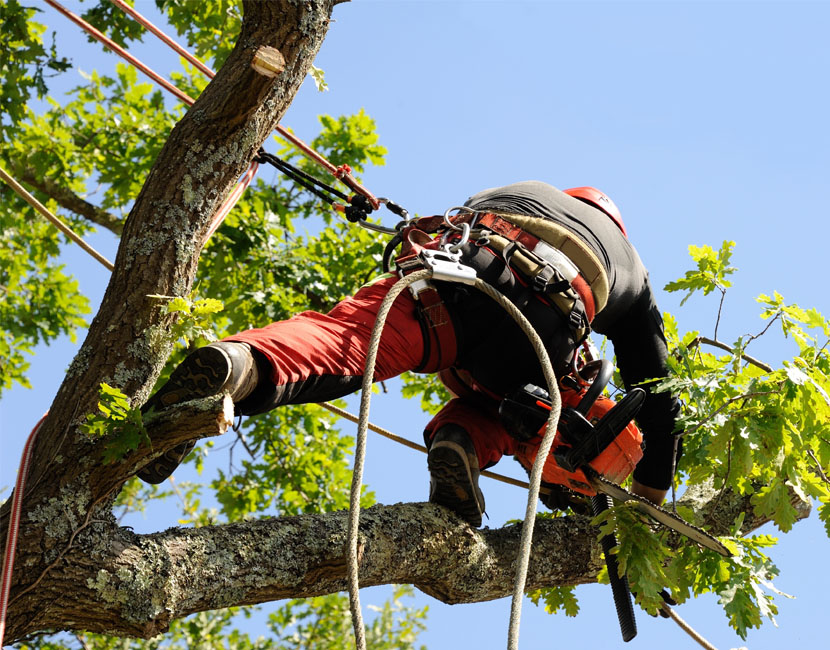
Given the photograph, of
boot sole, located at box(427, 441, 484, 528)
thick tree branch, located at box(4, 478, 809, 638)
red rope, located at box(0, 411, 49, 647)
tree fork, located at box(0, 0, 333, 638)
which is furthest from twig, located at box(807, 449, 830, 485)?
red rope, located at box(0, 411, 49, 647)

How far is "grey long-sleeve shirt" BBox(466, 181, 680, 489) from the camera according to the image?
11.6 feet

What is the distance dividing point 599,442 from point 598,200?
1.02 metres

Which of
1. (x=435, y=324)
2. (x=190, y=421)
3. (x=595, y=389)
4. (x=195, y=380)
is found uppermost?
(x=435, y=324)

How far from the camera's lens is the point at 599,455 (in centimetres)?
340

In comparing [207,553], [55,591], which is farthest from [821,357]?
[55,591]

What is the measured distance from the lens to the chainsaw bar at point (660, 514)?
3.25 m

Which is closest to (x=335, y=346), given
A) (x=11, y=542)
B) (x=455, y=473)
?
(x=455, y=473)

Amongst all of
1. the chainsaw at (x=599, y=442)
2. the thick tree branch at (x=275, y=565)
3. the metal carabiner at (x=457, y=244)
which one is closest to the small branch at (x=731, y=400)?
the chainsaw at (x=599, y=442)

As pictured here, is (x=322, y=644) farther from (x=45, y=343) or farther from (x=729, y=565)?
(x=729, y=565)

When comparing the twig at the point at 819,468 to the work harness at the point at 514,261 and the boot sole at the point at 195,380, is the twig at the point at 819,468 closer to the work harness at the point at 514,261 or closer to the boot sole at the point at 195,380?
the work harness at the point at 514,261

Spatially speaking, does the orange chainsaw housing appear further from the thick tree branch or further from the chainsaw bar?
the thick tree branch

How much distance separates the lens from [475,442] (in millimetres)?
3602

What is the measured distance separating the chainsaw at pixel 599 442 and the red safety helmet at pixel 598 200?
0.60 m

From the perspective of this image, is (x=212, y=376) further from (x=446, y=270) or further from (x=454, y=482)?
(x=454, y=482)
